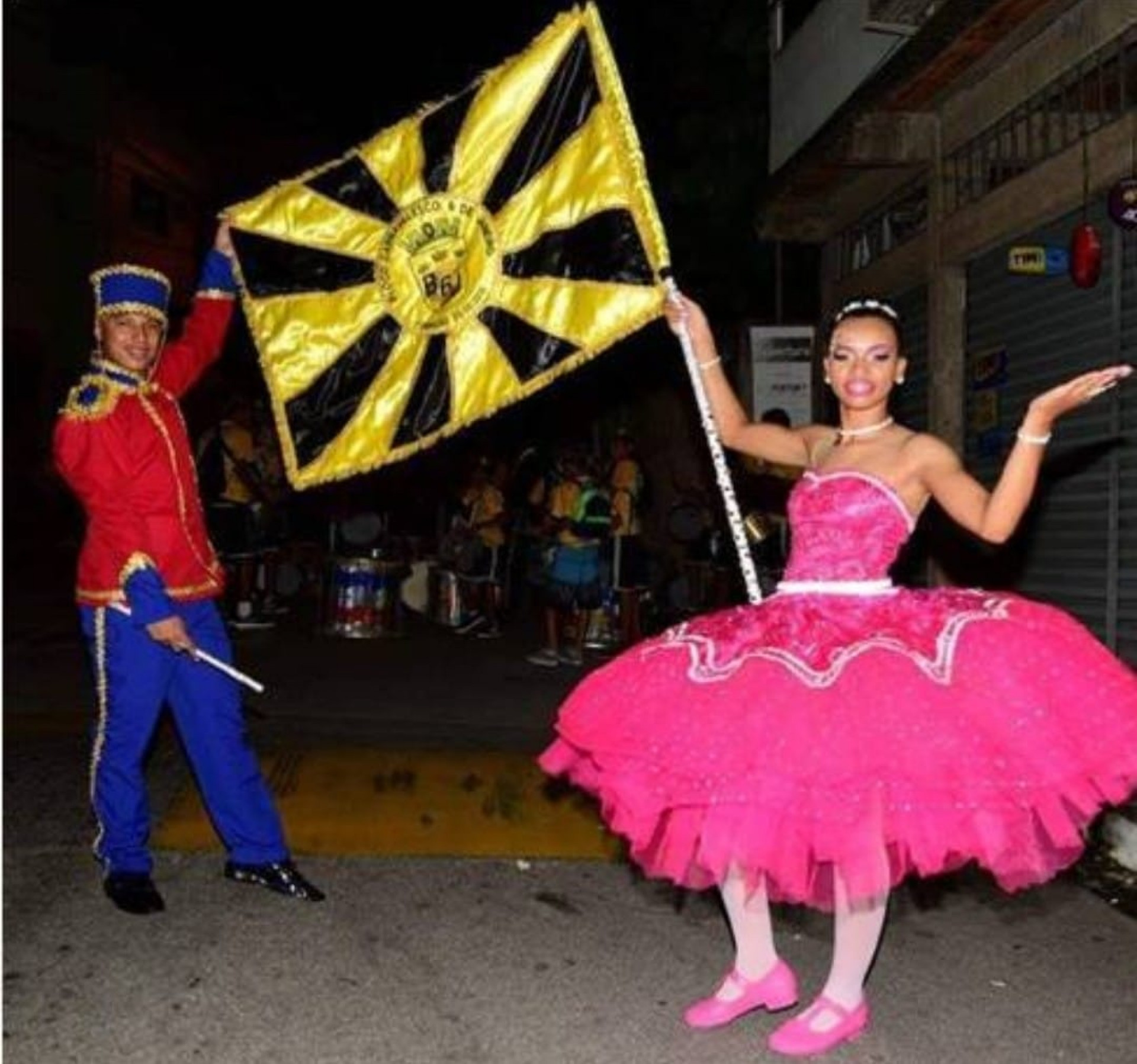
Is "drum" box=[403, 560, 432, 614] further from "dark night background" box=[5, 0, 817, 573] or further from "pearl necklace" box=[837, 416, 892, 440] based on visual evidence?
"pearl necklace" box=[837, 416, 892, 440]

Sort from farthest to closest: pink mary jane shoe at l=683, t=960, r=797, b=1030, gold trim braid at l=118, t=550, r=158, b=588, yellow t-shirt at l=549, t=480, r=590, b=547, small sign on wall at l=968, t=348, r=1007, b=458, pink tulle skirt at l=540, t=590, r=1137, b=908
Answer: yellow t-shirt at l=549, t=480, r=590, b=547
small sign on wall at l=968, t=348, r=1007, b=458
gold trim braid at l=118, t=550, r=158, b=588
pink mary jane shoe at l=683, t=960, r=797, b=1030
pink tulle skirt at l=540, t=590, r=1137, b=908

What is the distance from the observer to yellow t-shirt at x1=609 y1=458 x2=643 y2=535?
1214cm

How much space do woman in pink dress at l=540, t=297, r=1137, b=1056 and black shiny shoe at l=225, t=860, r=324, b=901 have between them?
1.54 meters

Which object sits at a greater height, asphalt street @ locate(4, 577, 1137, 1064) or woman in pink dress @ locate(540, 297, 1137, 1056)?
woman in pink dress @ locate(540, 297, 1137, 1056)

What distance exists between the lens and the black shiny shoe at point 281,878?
Result: 5094mm

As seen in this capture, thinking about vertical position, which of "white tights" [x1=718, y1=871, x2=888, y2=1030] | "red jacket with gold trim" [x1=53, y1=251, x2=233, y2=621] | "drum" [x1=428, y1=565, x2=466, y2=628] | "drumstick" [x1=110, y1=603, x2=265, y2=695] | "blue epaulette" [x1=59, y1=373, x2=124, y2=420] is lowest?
"drum" [x1=428, y1=565, x2=466, y2=628]

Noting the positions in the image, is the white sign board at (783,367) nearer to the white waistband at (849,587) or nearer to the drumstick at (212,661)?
the drumstick at (212,661)

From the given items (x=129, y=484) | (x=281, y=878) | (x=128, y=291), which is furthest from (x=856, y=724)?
(x=128, y=291)

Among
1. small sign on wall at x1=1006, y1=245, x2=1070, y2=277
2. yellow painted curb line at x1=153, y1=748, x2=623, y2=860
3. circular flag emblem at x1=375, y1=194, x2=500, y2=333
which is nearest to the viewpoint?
circular flag emblem at x1=375, y1=194, x2=500, y2=333

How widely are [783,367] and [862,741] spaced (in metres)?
11.3

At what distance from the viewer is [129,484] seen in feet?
15.8

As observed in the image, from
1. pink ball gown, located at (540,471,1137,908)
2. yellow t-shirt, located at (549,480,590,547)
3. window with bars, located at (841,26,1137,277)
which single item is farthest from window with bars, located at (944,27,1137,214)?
pink ball gown, located at (540,471,1137,908)

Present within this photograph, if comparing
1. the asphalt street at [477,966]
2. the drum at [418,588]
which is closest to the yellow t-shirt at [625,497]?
the drum at [418,588]

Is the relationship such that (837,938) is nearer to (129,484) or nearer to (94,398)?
(129,484)
